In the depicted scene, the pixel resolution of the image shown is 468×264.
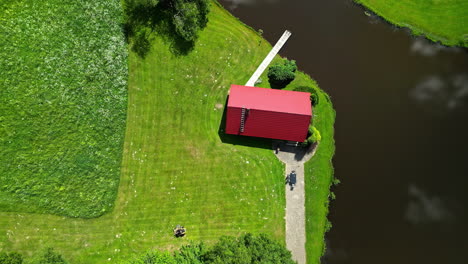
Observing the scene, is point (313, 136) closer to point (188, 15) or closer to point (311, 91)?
point (311, 91)

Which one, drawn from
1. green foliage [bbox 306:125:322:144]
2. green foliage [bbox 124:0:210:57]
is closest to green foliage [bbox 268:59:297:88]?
green foliage [bbox 306:125:322:144]

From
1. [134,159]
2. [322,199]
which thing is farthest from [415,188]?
[134,159]

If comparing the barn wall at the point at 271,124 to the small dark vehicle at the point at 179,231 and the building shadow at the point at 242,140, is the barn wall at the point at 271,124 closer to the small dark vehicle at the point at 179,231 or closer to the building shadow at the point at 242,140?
the building shadow at the point at 242,140

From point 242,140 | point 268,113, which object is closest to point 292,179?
point 242,140

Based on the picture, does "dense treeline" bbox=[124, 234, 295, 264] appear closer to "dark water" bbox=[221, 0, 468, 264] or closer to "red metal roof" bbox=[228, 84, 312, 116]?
"dark water" bbox=[221, 0, 468, 264]

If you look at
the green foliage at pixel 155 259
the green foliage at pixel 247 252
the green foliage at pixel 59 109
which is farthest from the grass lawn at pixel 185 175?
the green foliage at pixel 155 259

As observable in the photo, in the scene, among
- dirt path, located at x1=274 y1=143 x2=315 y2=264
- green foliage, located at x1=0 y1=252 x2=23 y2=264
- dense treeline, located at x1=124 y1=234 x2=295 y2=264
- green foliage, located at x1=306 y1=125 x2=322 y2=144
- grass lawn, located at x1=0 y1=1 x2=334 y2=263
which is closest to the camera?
dense treeline, located at x1=124 y1=234 x2=295 y2=264

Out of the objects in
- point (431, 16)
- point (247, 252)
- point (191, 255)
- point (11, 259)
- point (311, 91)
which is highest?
point (431, 16)
